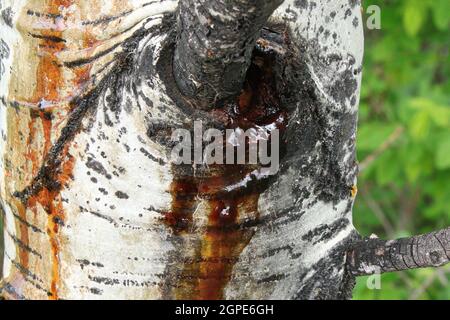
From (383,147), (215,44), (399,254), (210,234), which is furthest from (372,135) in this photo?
(215,44)

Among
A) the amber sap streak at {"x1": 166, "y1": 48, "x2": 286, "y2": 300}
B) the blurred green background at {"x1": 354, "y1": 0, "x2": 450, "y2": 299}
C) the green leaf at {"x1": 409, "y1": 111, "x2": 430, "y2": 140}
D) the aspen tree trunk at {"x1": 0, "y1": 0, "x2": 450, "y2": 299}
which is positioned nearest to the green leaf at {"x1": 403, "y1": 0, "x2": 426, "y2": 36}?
Answer: the blurred green background at {"x1": 354, "y1": 0, "x2": 450, "y2": 299}

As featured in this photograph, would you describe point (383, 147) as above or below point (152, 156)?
below

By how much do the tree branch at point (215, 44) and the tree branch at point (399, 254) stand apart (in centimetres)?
37

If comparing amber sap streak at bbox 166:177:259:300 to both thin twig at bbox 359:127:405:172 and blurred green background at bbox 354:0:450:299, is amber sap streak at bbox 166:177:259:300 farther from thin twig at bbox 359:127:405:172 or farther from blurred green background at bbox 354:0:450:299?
thin twig at bbox 359:127:405:172

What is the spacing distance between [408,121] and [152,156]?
167 centimetres

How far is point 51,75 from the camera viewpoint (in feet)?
3.01

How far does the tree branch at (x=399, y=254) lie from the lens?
98 cm

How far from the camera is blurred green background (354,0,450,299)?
2.16 metres

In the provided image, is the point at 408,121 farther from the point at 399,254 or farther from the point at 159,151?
the point at 159,151

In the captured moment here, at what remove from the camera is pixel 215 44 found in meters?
0.73

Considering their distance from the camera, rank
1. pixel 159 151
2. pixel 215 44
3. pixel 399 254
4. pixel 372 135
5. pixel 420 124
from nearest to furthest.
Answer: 1. pixel 215 44
2. pixel 159 151
3. pixel 399 254
4. pixel 420 124
5. pixel 372 135

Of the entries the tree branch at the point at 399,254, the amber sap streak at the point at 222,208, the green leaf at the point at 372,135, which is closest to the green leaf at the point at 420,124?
the green leaf at the point at 372,135
